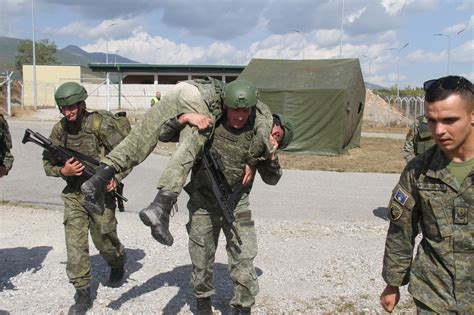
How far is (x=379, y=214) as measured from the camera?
8.45 m

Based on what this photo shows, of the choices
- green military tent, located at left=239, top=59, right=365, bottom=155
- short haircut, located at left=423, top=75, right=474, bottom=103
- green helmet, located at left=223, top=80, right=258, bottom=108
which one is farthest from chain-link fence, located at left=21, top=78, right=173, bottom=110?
short haircut, located at left=423, top=75, right=474, bottom=103

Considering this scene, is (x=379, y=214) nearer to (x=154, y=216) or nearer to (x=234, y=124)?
(x=234, y=124)

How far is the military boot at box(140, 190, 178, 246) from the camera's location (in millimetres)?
3264

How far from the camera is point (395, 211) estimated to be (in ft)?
8.80

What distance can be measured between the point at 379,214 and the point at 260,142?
16.6 ft

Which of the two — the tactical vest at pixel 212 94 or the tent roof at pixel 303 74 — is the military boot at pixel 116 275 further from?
the tent roof at pixel 303 74

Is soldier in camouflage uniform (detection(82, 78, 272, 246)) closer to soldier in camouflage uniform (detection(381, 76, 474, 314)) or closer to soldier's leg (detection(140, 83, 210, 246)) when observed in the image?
soldier's leg (detection(140, 83, 210, 246))

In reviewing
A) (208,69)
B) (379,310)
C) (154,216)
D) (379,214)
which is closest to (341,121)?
(379,214)

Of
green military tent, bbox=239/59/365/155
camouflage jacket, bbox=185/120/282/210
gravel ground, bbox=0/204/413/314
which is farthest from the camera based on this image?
green military tent, bbox=239/59/365/155

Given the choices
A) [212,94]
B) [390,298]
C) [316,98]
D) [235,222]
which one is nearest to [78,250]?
[235,222]

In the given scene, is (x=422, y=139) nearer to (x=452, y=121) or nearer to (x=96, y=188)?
(x=452, y=121)

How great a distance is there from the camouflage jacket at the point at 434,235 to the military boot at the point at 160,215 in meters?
1.39

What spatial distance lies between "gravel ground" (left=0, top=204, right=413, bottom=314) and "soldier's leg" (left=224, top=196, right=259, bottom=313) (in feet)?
1.60

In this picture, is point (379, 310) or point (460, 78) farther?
point (379, 310)
